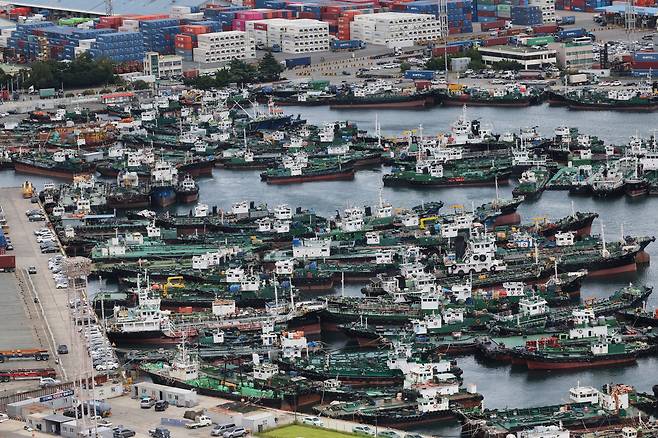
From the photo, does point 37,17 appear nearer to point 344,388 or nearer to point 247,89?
point 247,89

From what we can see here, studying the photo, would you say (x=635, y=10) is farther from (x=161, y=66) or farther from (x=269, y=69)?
(x=161, y=66)

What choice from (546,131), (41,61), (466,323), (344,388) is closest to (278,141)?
(546,131)

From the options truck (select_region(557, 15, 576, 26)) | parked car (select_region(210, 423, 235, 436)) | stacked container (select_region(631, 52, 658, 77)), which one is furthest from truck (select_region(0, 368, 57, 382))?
truck (select_region(557, 15, 576, 26))

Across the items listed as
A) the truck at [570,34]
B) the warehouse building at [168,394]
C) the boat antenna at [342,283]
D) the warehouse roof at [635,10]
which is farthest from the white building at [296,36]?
the warehouse building at [168,394]

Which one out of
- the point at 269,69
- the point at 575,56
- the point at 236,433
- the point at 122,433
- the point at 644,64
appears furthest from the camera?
the point at 269,69

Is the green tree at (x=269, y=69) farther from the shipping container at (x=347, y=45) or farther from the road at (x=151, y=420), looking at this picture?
the road at (x=151, y=420)

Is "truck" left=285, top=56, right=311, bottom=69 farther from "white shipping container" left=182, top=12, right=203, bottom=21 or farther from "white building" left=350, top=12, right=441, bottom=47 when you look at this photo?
"white shipping container" left=182, top=12, right=203, bottom=21

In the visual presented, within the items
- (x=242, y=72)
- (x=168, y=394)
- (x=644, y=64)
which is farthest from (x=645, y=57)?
(x=168, y=394)
